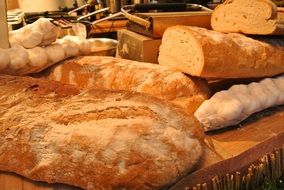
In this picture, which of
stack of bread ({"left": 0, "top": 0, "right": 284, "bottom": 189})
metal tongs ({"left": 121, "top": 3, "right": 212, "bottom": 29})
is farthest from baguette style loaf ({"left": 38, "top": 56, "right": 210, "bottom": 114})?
metal tongs ({"left": 121, "top": 3, "right": 212, "bottom": 29})

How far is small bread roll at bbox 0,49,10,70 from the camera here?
104 centimetres

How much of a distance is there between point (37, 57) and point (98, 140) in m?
0.60

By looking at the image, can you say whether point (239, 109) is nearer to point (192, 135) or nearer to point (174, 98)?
point (174, 98)

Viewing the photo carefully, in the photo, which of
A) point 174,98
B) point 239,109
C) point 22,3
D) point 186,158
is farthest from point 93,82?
point 22,3

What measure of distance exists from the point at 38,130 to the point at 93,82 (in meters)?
0.50

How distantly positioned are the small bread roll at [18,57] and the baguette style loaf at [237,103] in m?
0.59

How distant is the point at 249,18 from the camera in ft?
4.32

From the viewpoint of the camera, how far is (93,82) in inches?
48.3

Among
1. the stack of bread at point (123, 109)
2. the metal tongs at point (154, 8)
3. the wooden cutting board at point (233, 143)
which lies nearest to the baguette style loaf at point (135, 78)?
the stack of bread at point (123, 109)

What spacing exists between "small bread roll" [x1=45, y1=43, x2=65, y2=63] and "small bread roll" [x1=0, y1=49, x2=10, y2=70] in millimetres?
177

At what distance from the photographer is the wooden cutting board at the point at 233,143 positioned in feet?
2.44

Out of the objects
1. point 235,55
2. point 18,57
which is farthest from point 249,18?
point 18,57

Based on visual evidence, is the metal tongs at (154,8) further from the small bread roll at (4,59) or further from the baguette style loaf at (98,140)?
the baguette style loaf at (98,140)

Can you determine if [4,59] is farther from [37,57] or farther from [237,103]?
[237,103]
